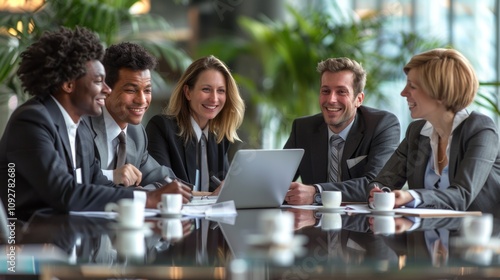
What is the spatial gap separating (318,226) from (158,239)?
0.55m

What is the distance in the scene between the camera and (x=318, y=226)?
235 cm

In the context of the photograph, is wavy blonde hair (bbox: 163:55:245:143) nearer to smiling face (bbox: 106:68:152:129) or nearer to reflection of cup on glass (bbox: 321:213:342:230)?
smiling face (bbox: 106:68:152:129)

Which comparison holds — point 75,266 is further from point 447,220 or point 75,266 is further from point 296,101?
point 296,101

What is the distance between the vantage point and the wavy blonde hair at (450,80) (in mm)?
3070

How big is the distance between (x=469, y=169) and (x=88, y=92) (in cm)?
142

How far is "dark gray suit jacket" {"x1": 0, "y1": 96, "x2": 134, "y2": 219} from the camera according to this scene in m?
2.51

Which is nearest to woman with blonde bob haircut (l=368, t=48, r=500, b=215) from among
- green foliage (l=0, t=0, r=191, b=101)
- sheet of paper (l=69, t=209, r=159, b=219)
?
sheet of paper (l=69, t=209, r=159, b=219)

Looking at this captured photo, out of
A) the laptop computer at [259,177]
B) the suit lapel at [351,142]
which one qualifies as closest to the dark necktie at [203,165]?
the suit lapel at [351,142]

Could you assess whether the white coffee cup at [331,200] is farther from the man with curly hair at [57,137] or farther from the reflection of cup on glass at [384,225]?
the man with curly hair at [57,137]

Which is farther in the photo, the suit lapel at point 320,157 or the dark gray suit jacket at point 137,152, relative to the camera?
the suit lapel at point 320,157

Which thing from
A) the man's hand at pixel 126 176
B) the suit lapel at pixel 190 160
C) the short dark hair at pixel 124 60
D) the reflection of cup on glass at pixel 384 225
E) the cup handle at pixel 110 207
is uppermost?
the short dark hair at pixel 124 60

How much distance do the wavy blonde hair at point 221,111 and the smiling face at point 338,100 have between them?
0.42 m

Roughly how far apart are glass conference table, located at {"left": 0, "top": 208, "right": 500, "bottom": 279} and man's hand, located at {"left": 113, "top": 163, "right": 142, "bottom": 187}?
2.24 feet

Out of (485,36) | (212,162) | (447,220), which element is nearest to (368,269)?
(447,220)
